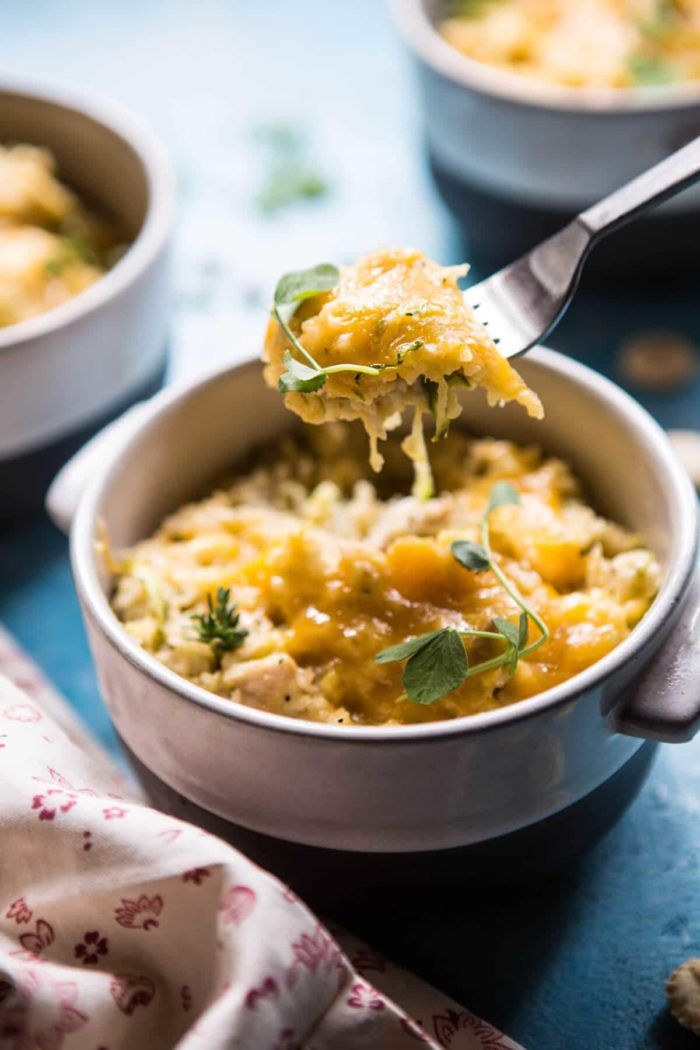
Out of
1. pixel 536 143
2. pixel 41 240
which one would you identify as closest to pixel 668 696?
pixel 536 143

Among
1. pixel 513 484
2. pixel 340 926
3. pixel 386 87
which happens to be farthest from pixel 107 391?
pixel 386 87

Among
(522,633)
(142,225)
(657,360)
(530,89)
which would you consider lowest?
(657,360)

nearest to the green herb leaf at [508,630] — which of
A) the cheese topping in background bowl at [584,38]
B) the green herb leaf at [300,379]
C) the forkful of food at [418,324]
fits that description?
the forkful of food at [418,324]

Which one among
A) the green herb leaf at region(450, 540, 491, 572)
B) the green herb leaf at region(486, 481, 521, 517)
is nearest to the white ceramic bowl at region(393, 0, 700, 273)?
the green herb leaf at region(486, 481, 521, 517)

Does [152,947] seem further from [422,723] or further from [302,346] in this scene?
[302,346]

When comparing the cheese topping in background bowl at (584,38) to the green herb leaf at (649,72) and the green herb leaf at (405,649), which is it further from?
the green herb leaf at (405,649)

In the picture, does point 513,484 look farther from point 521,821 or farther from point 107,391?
point 107,391
